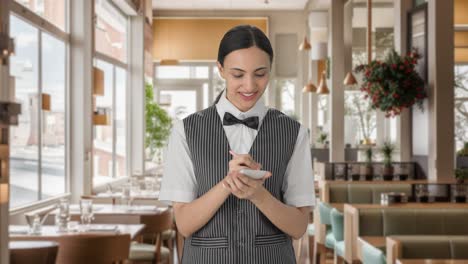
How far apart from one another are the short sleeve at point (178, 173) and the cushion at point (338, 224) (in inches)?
199

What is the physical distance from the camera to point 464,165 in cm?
965

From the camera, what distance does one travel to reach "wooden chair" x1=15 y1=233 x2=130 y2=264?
4.95m

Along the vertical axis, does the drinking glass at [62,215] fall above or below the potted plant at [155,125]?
below

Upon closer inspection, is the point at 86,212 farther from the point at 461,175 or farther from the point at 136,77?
the point at 136,77

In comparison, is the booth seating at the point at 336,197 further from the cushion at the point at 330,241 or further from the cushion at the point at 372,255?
the cushion at the point at 372,255

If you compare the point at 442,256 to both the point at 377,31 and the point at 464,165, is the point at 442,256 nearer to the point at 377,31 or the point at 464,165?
the point at 464,165

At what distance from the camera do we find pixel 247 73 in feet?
5.89

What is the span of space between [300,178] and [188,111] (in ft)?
51.0

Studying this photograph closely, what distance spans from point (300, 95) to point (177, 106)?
9.36 feet

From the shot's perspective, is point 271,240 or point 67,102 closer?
point 271,240

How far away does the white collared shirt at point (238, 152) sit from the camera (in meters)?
1.88

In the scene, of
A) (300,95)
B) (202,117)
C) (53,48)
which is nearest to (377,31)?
(300,95)

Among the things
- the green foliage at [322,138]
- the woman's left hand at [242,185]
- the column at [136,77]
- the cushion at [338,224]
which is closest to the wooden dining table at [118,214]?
the cushion at [338,224]

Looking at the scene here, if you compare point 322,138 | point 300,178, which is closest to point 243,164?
point 300,178
